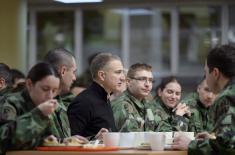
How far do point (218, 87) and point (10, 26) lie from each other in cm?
625

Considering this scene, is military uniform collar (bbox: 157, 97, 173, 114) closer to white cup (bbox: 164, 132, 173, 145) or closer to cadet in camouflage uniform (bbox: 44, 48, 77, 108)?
cadet in camouflage uniform (bbox: 44, 48, 77, 108)

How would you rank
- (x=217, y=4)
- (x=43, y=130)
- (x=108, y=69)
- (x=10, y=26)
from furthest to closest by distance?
(x=217, y=4), (x=10, y=26), (x=108, y=69), (x=43, y=130)

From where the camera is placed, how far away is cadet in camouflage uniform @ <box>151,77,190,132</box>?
212 inches

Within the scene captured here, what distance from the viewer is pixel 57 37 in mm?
11180

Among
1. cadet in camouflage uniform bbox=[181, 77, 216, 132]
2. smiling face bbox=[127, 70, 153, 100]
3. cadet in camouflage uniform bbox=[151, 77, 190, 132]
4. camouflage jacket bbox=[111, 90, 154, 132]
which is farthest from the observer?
cadet in camouflage uniform bbox=[181, 77, 216, 132]

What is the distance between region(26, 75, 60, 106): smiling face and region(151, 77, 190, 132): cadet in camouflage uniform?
1670mm

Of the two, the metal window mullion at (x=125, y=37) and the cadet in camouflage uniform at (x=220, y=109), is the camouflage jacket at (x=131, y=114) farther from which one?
the metal window mullion at (x=125, y=37)

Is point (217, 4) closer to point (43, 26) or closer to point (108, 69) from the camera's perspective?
point (43, 26)

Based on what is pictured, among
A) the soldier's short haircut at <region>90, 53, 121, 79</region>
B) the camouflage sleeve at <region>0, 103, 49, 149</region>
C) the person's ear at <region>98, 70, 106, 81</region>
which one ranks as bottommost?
the camouflage sleeve at <region>0, 103, 49, 149</region>

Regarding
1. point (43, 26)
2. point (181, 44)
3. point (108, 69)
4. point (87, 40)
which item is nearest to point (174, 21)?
point (181, 44)

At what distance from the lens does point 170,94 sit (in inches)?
250

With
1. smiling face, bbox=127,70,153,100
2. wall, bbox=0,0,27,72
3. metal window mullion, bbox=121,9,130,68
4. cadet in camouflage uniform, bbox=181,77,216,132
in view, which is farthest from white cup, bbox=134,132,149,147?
metal window mullion, bbox=121,9,130,68

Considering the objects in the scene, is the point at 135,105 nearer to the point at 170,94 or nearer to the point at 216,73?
the point at 170,94

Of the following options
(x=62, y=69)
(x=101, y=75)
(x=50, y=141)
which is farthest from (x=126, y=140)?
(x=101, y=75)
